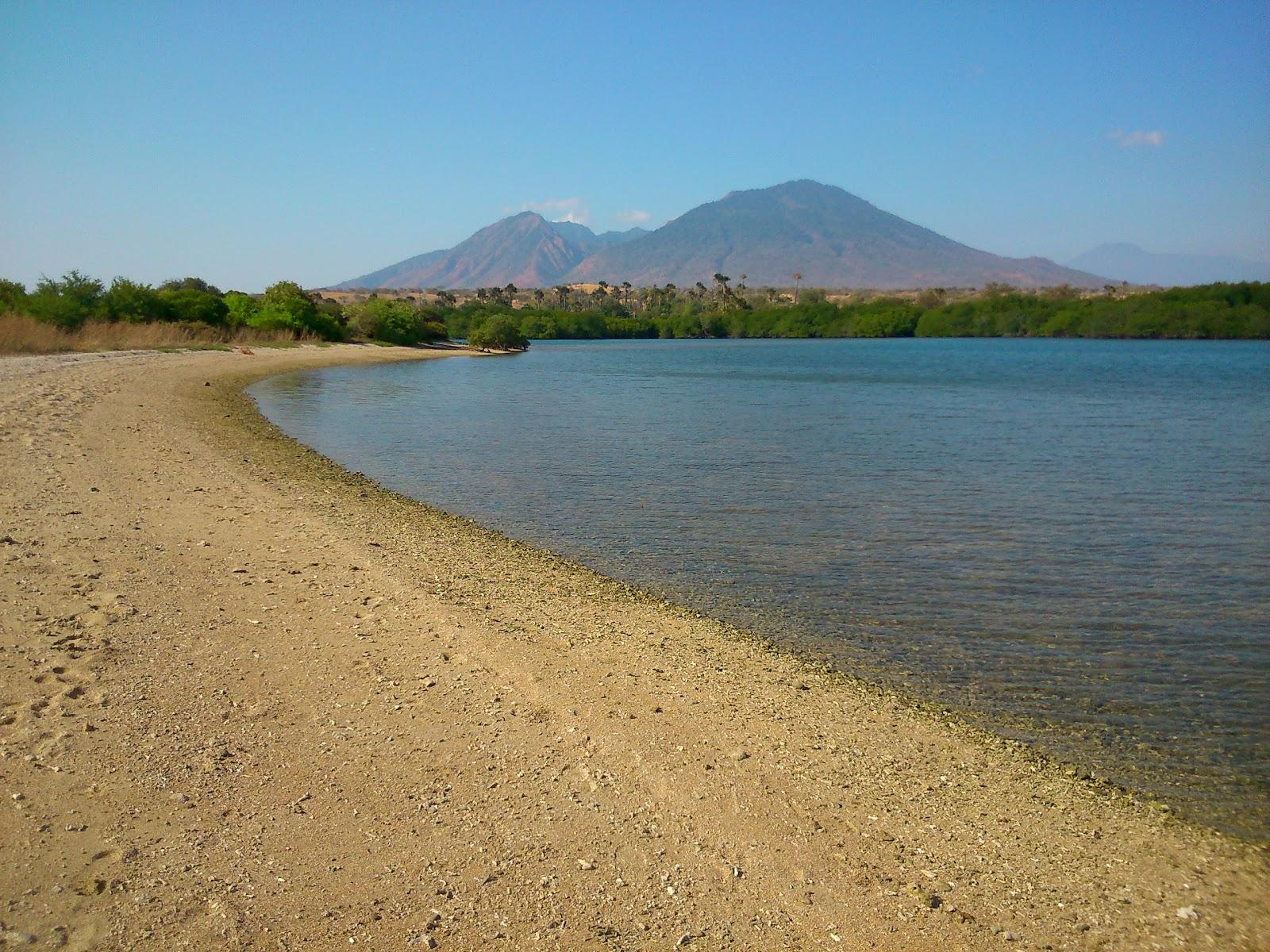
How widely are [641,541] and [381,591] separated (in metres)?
4.45

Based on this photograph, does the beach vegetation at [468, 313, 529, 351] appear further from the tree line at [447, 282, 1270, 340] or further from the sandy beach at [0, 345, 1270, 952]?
the sandy beach at [0, 345, 1270, 952]

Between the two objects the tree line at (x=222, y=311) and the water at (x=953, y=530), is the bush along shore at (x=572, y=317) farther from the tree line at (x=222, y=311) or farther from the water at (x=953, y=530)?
the water at (x=953, y=530)

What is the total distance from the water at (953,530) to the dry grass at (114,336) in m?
12.0

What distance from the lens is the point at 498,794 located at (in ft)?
16.6

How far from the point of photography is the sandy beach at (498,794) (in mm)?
4043

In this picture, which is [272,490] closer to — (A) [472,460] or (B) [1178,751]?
(A) [472,460]

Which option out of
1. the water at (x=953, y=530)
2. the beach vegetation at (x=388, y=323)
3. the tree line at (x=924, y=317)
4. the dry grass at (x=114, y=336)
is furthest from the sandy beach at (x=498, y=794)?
the tree line at (x=924, y=317)

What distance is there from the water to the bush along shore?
2094 cm

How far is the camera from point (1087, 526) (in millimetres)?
14055

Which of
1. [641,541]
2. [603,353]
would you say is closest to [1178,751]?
[641,541]

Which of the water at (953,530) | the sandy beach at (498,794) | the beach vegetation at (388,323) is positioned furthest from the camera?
the beach vegetation at (388,323)

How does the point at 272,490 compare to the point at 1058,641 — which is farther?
the point at 272,490

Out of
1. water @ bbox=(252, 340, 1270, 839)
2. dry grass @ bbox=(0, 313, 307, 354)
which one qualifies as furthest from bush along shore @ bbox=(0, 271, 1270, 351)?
water @ bbox=(252, 340, 1270, 839)

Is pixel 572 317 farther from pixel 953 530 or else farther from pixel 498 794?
pixel 498 794
